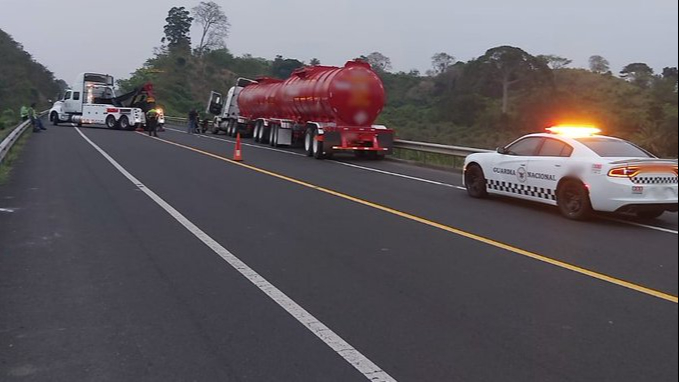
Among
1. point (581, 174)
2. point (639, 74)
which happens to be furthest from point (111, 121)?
point (639, 74)

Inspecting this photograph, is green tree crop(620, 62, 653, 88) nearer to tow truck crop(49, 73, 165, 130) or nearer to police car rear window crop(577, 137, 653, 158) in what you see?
police car rear window crop(577, 137, 653, 158)

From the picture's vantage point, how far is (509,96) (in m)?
18.2

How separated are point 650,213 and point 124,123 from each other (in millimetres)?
38806

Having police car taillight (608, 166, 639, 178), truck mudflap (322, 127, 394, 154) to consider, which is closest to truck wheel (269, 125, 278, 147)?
truck mudflap (322, 127, 394, 154)

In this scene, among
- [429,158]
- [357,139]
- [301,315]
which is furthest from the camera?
[357,139]

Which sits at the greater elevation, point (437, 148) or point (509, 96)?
point (509, 96)

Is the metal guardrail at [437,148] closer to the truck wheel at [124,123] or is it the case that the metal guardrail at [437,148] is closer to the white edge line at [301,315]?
the white edge line at [301,315]

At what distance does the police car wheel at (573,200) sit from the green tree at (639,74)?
7080 millimetres

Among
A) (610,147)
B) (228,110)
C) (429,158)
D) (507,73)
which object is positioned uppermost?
(507,73)

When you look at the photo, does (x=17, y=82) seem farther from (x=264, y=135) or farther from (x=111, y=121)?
(x=111, y=121)

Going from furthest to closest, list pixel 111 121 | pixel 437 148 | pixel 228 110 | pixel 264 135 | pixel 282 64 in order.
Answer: pixel 282 64 < pixel 111 121 < pixel 228 110 < pixel 264 135 < pixel 437 148

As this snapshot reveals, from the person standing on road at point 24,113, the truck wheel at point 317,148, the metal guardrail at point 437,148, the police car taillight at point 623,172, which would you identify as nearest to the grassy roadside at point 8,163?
the truck wheel at point 317,148

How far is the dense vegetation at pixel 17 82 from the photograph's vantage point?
18375 mm

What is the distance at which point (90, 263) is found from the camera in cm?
761
